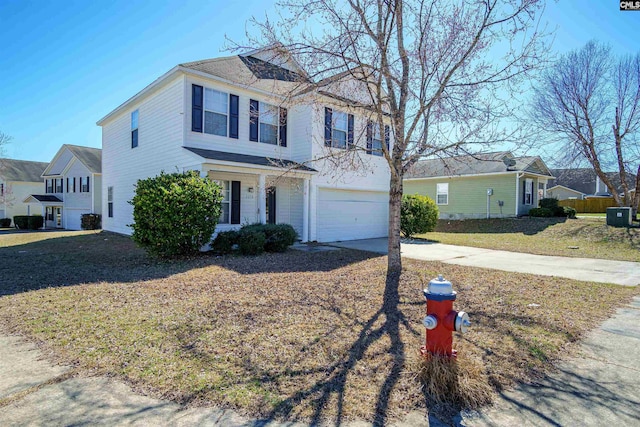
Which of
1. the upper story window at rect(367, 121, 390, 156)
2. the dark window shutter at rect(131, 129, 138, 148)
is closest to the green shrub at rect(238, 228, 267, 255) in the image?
the upper story window at rect(367, 121, 390, 156)

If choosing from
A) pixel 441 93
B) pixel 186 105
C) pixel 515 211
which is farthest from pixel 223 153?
pixel 515 211

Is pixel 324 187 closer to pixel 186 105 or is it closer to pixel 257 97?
pixel 257 97

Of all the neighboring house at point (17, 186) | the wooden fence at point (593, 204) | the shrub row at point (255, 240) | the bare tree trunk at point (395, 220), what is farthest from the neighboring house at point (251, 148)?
the wooden fence at point (593, 204)

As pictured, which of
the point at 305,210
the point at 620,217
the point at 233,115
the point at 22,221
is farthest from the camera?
the point at 22,221

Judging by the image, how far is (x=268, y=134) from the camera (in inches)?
514

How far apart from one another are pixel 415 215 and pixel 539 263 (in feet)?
20.8

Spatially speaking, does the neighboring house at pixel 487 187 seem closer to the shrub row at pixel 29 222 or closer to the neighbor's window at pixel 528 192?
the neighbor's window at pixel 528 192

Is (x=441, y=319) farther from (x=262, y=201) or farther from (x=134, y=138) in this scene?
(x=134, y=138)

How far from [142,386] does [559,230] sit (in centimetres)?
1987

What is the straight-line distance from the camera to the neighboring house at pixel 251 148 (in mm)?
11133

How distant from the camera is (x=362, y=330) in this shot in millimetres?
4258

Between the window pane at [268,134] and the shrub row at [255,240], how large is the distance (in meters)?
3.82

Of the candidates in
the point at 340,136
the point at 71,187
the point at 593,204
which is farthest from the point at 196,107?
the point at 593,204

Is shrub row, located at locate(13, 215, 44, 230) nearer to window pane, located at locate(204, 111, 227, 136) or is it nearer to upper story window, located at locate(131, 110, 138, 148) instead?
upper story window, located at locate(131, 110, 138, 148)
